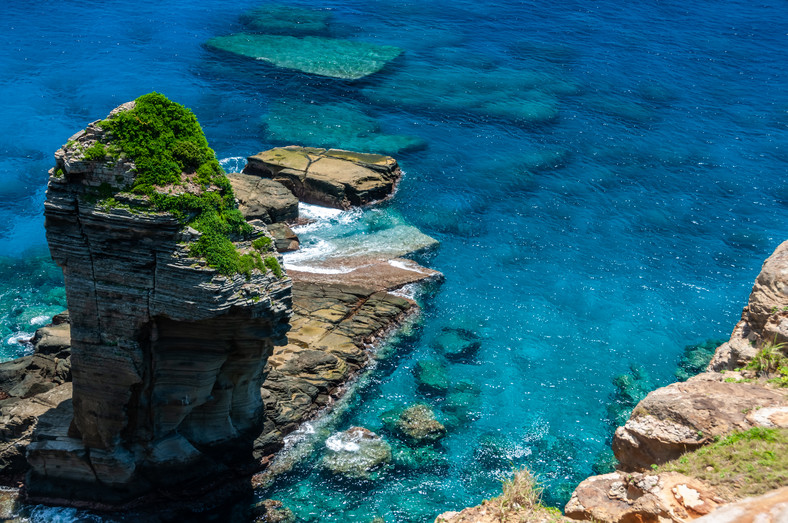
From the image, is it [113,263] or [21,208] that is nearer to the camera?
[113,263]

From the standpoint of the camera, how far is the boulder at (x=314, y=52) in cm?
5244

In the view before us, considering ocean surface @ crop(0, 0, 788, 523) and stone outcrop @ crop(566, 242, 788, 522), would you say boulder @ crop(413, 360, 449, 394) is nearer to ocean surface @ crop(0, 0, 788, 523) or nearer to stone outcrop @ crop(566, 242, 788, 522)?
ocean surface @ crop(0, 0, 788, 523)

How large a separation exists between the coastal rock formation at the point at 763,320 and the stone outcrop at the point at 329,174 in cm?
2203

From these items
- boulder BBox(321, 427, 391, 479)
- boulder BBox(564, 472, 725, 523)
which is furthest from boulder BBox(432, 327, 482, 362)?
boulder BBox(564, 472, 725, 523)

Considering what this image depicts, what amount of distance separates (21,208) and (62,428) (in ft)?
64.4

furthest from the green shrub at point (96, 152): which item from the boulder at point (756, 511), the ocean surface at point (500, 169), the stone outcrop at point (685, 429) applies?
the boulder at point (756, 511)

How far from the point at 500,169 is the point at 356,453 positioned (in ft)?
77.8

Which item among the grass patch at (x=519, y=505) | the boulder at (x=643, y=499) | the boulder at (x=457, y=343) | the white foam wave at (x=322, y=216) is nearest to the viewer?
the boulder at (x=643, y=499)

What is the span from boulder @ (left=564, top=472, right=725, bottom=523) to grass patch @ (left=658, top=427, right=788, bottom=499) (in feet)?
1.20

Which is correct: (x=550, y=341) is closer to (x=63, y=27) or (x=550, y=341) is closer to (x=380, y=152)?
(x=380, y=152)

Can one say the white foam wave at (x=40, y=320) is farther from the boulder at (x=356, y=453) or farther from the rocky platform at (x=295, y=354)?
the boulder at (x=356, y=453)

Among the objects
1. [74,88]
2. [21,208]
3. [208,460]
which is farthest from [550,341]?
[74,88]

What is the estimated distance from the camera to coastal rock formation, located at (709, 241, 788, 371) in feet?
55.6

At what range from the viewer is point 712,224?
124 feet
